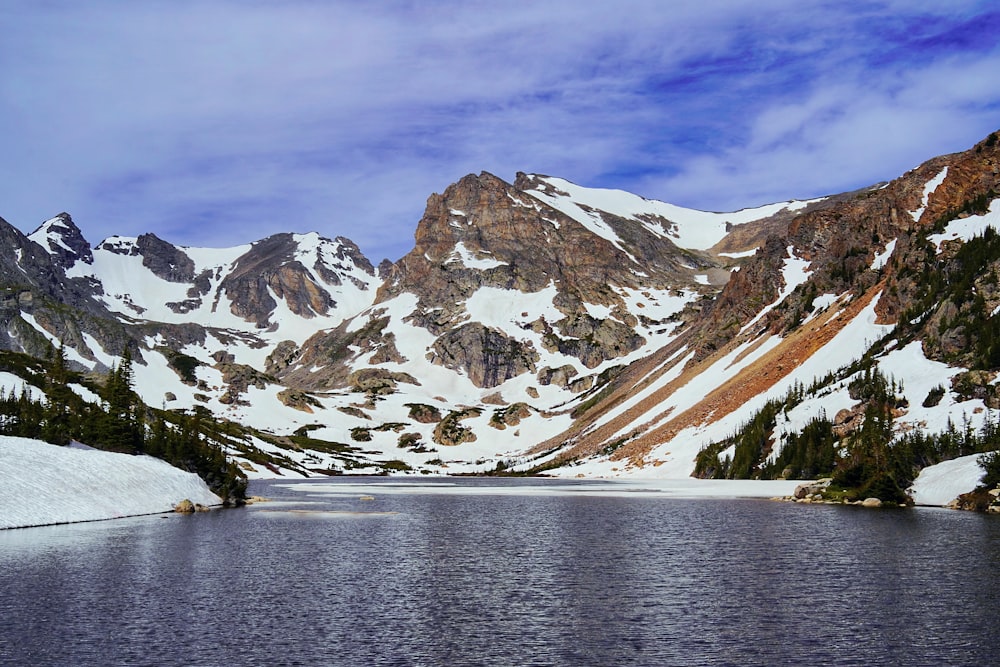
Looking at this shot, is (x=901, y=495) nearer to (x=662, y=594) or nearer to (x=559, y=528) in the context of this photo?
(x=559, y=528)

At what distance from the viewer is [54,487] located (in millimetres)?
60062

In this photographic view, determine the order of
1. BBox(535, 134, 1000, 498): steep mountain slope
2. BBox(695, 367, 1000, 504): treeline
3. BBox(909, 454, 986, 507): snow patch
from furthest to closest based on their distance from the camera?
BBox(535, 134, 1000, 498): steep mountain slope
BBox(695, 367, 1000, 504): treeline
BBox(909, 454, 986, 507): snow patch

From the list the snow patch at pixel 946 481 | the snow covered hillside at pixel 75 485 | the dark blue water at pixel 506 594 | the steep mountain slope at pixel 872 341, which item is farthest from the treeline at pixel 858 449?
the snow covered hillside at pixel 75 485

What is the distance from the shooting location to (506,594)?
3391cm

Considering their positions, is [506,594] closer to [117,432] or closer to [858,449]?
→ [117,432]

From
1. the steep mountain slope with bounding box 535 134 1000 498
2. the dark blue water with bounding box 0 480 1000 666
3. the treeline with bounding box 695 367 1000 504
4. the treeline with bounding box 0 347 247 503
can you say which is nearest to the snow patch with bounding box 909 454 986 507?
the treeline with bounding box 695 367 1000 504

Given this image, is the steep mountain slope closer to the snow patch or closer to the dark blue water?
the snow patch

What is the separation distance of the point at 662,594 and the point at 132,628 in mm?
19046

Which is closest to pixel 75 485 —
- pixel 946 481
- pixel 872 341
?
pixel 946 481

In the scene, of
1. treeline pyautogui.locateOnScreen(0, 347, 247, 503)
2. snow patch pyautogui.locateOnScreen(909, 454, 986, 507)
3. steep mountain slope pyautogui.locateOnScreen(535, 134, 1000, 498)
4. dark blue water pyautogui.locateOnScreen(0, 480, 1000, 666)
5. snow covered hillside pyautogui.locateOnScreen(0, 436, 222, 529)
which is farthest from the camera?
steep mountain slope pyautogui.locateOnScreen(535, 134, 1000, 498)

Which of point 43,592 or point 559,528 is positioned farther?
point 559,528

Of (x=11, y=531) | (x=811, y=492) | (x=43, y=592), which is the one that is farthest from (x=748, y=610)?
(x=811, y=492)

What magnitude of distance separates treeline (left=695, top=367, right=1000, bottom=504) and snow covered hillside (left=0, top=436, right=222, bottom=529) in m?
61.9

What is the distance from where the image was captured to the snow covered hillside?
56.3 meters
